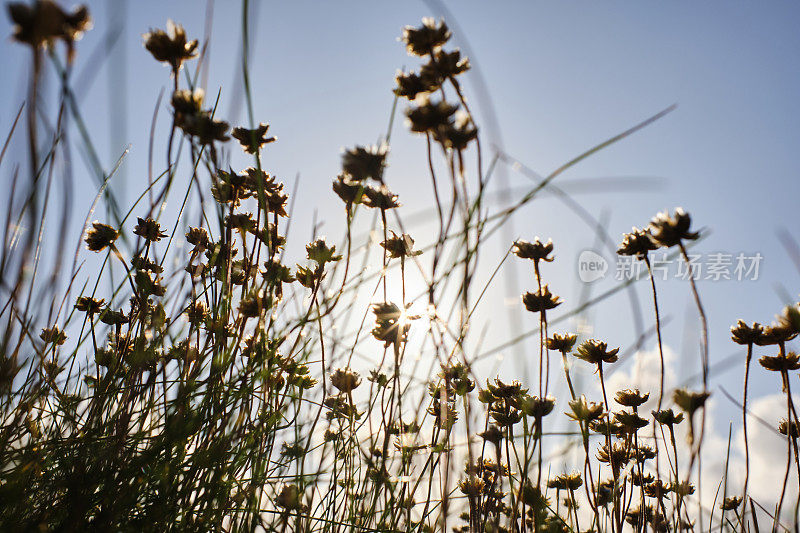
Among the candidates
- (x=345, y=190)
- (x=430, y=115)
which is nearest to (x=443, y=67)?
(x=430, y=115)

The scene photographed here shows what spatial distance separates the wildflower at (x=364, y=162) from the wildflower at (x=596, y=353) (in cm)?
180

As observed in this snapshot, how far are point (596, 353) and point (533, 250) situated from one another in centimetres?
80

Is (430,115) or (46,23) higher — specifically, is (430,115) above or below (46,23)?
above

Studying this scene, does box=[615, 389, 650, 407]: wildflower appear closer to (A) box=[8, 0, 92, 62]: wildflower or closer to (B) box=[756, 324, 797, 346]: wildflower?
(B) box=[756, 324, 797, 346]: wildflower

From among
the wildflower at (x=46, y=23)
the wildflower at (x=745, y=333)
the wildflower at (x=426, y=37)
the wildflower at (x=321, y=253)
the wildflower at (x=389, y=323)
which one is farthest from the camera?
the wildflower at (x=745, y=333)

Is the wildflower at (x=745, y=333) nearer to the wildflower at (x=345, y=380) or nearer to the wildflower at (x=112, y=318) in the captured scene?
the wildflower at (x=345, y=380)

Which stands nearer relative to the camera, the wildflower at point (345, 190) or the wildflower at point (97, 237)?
the wildflower at point (345, 190)

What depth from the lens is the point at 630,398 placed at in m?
2.81

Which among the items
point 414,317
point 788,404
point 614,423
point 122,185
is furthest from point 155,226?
point 788,404

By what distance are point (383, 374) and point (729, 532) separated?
1903 millimetres

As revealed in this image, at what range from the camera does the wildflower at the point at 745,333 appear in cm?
252

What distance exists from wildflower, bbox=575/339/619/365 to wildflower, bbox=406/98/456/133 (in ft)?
6.07

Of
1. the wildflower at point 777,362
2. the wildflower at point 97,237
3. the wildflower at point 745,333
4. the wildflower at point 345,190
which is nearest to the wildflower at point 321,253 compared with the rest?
the wildflower at point 345,190

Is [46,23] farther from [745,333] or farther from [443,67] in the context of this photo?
[745,333]
